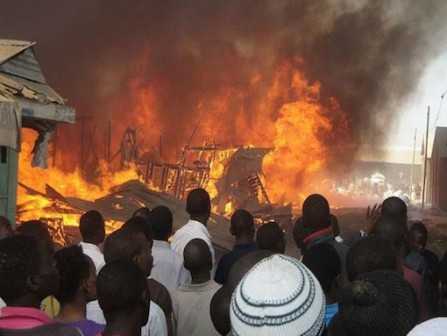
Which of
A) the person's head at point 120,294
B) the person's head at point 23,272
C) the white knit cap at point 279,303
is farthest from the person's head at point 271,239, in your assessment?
the white knit cap at point 279,303

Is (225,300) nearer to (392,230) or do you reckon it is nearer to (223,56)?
(392,230)

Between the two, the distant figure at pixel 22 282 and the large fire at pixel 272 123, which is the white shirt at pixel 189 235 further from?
the large fire at pixel 272 123

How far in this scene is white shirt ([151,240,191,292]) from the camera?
447 cm

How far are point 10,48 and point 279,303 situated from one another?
7238mm

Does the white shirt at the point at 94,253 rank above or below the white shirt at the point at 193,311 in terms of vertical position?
above

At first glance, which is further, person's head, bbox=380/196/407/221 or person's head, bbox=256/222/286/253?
person's head, bbox=380/196/407/221

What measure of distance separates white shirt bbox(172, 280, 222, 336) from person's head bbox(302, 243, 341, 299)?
2.70ft

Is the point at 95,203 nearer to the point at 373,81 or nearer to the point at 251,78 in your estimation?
the point at 251,78

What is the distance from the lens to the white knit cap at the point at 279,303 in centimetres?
185

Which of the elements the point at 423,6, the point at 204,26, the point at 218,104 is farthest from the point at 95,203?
the point at 423,6

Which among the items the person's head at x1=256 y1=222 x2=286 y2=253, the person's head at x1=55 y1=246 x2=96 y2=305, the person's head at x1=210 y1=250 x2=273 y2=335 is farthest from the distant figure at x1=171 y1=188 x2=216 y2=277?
the person's head at x1=55 y1=246 x2=96 y2=305

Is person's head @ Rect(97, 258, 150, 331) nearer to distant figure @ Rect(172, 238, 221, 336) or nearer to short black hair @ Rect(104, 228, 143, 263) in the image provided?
short black hair @ Rect(104, 228, 143, 263)

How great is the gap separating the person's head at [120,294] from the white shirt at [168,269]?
5.69 feet

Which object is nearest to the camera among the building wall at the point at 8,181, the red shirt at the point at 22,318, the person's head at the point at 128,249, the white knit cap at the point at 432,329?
the white knit cap at the point at 432,329
